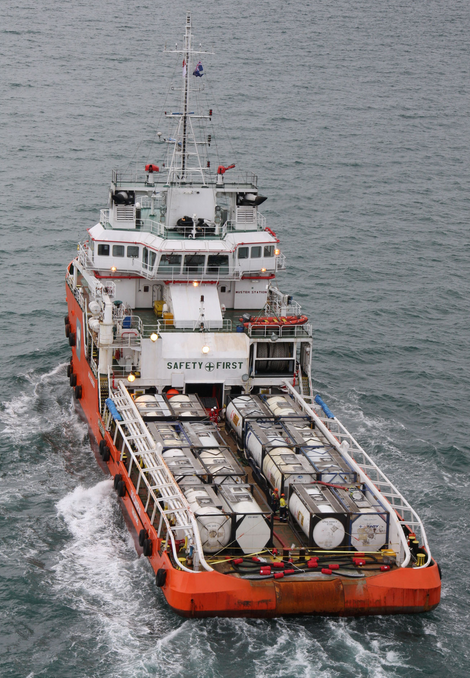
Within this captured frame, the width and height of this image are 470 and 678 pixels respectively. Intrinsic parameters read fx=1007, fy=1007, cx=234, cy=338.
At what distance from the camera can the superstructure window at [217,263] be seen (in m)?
42.2

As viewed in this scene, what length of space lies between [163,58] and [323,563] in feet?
301

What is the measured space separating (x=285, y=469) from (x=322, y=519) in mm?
3351

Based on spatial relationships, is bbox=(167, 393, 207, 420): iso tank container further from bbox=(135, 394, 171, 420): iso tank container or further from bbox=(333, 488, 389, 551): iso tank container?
bbox=(333, 488, 389, 551): iso tank container

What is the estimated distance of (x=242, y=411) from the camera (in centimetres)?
3684

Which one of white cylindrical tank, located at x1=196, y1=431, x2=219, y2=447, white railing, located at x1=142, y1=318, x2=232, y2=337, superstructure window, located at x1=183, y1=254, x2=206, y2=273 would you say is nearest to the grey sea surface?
white cylindrical tank, located at x1=196, y1=431, x2=219, y2=447

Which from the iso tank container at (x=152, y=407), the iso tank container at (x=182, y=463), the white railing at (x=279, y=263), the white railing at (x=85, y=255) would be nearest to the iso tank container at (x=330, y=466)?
the iso tank container at (x=182, y=463)

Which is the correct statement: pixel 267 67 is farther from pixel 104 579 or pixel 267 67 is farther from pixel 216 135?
pixel 104 579

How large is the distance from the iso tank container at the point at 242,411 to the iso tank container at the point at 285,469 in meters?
2.88

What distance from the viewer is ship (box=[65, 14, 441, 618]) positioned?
93.6 ft

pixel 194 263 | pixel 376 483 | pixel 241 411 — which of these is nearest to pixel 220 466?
pixel 241 411

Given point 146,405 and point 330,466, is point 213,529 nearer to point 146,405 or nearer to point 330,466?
point 330,466

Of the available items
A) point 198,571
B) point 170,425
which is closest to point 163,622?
→ point 198,571

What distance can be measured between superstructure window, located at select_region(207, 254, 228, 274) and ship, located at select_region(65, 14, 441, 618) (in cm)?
10

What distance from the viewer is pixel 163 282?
42.9m
